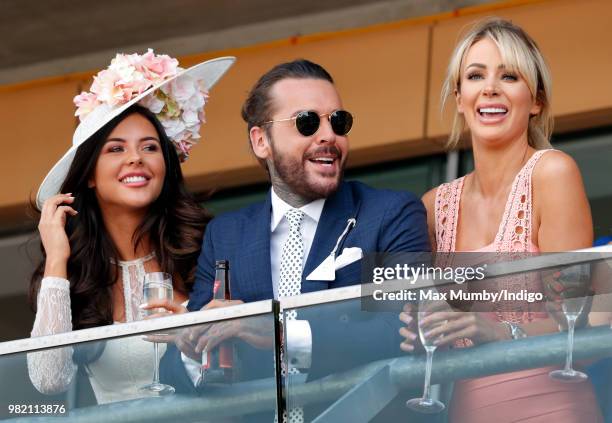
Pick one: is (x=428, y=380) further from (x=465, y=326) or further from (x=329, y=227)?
(x=329, y=227)

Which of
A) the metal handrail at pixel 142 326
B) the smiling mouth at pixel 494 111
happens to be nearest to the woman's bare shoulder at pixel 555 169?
the smiling mouth at pixel 494 111

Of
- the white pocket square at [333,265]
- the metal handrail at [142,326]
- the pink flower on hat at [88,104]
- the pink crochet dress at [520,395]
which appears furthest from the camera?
the pink flower on hat at [88,104]

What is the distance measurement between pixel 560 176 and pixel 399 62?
5.27 meters

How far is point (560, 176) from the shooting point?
423cm

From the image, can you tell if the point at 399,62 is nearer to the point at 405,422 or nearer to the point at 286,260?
the point at 286,260

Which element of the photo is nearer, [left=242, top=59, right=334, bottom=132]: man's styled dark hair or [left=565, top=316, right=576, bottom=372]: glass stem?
[left=565, top=316, right=576, bottom=372]: glass stem

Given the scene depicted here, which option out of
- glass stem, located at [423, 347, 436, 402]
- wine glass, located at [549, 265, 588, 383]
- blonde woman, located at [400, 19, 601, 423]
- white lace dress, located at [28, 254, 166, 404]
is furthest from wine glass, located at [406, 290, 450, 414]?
white lace dress, located at [28, 254, 166, 404]

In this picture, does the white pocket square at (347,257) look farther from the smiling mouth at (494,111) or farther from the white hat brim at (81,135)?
the white hat brim at (81,135)

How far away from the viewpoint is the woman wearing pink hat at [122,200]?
5.02 m

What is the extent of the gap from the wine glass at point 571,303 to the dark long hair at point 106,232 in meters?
1.80

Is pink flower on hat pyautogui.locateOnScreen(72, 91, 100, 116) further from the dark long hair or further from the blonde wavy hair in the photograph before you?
the blonde wavy hair

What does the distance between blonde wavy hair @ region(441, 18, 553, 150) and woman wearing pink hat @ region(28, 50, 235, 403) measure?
1.13 meters

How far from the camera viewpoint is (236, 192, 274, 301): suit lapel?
4.37m

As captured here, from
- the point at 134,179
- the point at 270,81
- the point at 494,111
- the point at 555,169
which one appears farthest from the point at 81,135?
the point at 555,169
